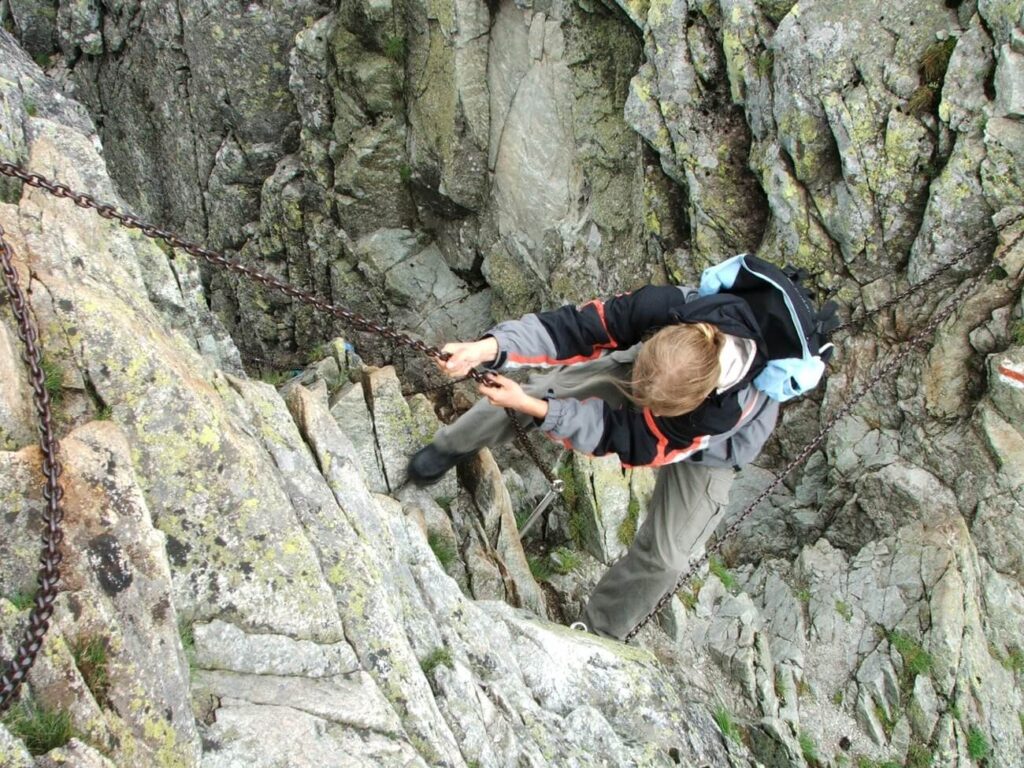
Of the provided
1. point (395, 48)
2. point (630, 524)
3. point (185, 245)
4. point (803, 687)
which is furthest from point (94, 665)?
point (395, 48)

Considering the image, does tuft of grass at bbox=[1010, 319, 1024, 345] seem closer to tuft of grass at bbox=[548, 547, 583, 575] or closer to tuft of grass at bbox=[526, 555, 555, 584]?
tuft of grass at bbox=[548, 547, 583, 575]

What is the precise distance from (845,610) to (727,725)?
3.56 m

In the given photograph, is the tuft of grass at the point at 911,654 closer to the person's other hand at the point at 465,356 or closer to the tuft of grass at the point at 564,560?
the tuft of grass at the point at 564,560

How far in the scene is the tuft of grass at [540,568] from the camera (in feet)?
38.7

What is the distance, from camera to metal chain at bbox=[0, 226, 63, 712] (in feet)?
13.6

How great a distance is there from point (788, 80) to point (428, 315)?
13.1 meters

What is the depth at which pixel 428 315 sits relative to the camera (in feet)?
75.3

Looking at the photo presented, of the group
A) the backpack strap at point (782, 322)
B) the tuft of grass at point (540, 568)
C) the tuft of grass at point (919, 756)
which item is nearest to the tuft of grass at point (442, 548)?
the tuft of grass at point (540, 568)

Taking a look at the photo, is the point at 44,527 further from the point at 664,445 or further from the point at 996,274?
the point at 996,274

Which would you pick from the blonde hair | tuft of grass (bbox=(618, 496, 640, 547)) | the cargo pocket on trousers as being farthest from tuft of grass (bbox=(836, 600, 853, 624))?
the blonde hair

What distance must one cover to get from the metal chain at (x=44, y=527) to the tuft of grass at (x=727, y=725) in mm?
8185

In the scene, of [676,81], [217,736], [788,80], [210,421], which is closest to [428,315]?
[676,81]

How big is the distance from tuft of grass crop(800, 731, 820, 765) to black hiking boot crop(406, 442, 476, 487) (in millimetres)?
6717

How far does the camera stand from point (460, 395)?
1470 centimetres
